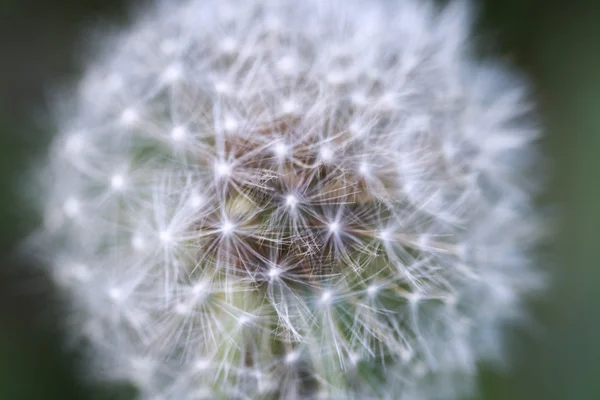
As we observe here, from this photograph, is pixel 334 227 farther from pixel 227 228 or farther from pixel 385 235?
pixel 227 228

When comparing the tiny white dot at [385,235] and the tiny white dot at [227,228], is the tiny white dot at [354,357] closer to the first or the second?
the tiny white dot at [385,235]

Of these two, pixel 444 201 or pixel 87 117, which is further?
pixel 87 117


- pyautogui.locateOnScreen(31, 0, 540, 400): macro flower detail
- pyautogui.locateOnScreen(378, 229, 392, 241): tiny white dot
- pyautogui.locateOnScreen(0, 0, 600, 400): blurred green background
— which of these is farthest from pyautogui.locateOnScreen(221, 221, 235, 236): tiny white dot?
pyautogui.locateOnScreen(0, 0, 600, 400): blurred green background

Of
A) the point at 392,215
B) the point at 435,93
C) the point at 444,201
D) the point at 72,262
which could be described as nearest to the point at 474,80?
the point at 435,93

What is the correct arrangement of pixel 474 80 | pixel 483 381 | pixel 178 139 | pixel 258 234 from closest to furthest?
pixel 258 234 < pixel 178 139 < pixel 474 80 < pixel 483 381

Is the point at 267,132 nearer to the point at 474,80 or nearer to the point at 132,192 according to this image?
the point at 132,192

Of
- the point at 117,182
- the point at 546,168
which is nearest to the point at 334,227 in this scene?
the point at 117,182
